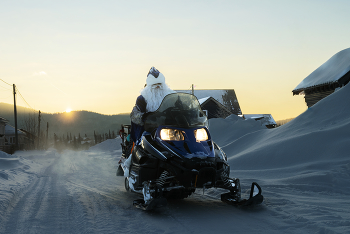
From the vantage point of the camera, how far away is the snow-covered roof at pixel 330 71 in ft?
67.5

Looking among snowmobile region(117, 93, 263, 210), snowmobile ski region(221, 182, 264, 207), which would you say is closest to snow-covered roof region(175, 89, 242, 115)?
snowmobile region(117, 93, 263, 210)

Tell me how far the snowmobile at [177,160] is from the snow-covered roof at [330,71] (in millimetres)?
19468

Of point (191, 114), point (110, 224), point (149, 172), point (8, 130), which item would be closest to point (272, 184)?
point (191, 114)

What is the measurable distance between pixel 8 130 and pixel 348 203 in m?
55.5

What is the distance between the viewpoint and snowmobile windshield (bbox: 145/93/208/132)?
4.43 metres

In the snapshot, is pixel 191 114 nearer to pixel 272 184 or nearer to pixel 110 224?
pixel 110 224

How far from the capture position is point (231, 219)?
3.56 m

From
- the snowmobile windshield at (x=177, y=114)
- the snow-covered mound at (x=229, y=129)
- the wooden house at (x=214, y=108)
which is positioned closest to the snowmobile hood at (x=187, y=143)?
the snowmobile windshield at (x=177, y=114)

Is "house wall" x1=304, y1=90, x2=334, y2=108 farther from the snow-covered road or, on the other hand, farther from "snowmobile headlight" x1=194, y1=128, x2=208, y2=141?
"snowmobile headlight" x1=194, y1=128, x2=208, y2=141

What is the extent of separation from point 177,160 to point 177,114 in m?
0.88

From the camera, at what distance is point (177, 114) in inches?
177

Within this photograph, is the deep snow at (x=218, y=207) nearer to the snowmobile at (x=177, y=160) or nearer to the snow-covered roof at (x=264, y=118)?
the snowmobile at (x=177, y=160)

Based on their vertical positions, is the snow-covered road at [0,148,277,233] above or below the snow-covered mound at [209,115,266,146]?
below

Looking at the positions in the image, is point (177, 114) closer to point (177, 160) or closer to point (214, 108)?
point (177, 160)
